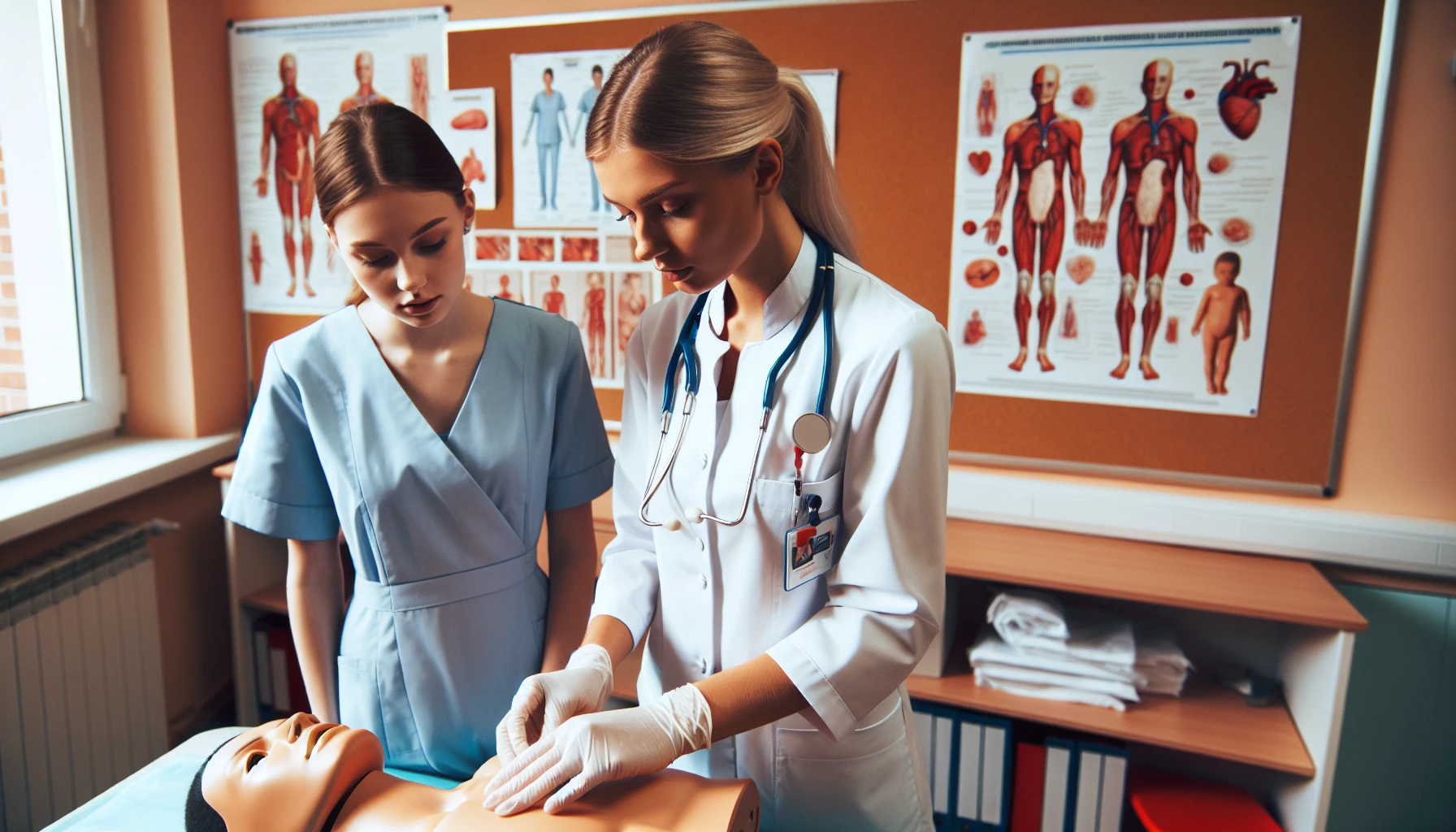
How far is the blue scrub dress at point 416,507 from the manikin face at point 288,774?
19 cm

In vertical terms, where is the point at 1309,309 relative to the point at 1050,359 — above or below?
above

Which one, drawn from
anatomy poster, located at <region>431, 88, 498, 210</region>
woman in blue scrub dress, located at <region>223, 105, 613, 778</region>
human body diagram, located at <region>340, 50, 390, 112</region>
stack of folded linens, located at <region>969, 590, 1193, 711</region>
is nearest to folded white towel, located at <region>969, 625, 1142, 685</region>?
stack of folded linens, located at <region>969, 590, 1193, 711</region>

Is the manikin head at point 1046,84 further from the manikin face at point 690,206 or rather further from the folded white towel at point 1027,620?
the manikin face at point 690,206

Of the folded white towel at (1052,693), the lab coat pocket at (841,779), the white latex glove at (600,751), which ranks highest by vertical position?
the white latex glove at (600,751)

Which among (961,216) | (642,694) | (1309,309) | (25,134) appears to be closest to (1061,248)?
(961,216)

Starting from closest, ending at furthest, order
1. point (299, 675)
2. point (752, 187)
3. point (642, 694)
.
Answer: point (752, 187) → point (642, 694) → point (299, 675)

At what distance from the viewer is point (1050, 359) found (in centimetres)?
214

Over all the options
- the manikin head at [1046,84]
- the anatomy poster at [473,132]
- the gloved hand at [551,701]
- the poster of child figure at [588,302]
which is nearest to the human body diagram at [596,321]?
the poster of child figure at [588,302]

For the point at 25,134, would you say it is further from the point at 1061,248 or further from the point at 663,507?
the point at 1061,248

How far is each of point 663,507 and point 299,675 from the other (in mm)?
1942

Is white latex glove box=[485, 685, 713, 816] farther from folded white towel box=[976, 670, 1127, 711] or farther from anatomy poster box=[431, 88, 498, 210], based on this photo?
anatomy poster box=[431, 88, 498, 210]

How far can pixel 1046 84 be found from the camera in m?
2.04

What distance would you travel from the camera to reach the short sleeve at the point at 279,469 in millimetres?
1223

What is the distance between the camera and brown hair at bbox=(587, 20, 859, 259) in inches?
35.6
